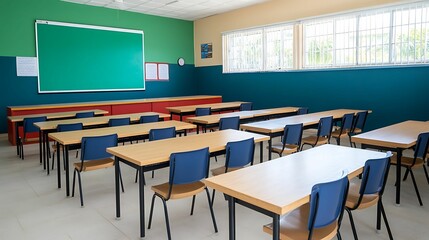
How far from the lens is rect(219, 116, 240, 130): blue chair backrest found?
4930mm

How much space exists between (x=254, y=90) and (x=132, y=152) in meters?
6.57

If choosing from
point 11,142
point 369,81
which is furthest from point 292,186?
point 11,142

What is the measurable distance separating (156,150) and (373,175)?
1745mm

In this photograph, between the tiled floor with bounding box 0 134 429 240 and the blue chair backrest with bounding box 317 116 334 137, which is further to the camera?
the blue chair backrest with bounding box 317 116 334 137

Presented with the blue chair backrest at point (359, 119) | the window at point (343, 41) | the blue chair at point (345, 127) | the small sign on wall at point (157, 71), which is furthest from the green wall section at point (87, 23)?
the blue chair backrest at point (359, 119)

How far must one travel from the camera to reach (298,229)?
1973mm

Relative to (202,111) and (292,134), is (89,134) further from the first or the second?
(202,111)

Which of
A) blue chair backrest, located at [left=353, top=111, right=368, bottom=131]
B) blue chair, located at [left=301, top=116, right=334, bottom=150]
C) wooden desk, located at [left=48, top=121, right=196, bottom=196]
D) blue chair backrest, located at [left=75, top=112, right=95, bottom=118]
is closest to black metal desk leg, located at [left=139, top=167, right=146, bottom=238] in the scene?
wooden desk, located at [left=48, top=121, right=196, bottom=196]

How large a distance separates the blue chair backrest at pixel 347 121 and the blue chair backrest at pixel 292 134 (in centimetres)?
128

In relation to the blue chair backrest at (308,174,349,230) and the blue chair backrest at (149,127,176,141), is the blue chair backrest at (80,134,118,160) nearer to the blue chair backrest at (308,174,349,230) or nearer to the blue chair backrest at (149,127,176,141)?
the blue chair backrest at (149,127,176,141)

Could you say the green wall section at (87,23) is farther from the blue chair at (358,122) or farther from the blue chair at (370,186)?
the blue chair at (370,186)

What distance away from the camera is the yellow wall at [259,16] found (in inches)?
276

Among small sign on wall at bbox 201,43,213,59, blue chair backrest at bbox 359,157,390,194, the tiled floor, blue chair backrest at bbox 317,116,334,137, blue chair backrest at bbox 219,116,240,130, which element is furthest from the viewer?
small sign on wall at bbox 201,43,213,59

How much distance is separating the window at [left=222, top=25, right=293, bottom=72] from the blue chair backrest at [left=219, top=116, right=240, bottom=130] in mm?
3586
